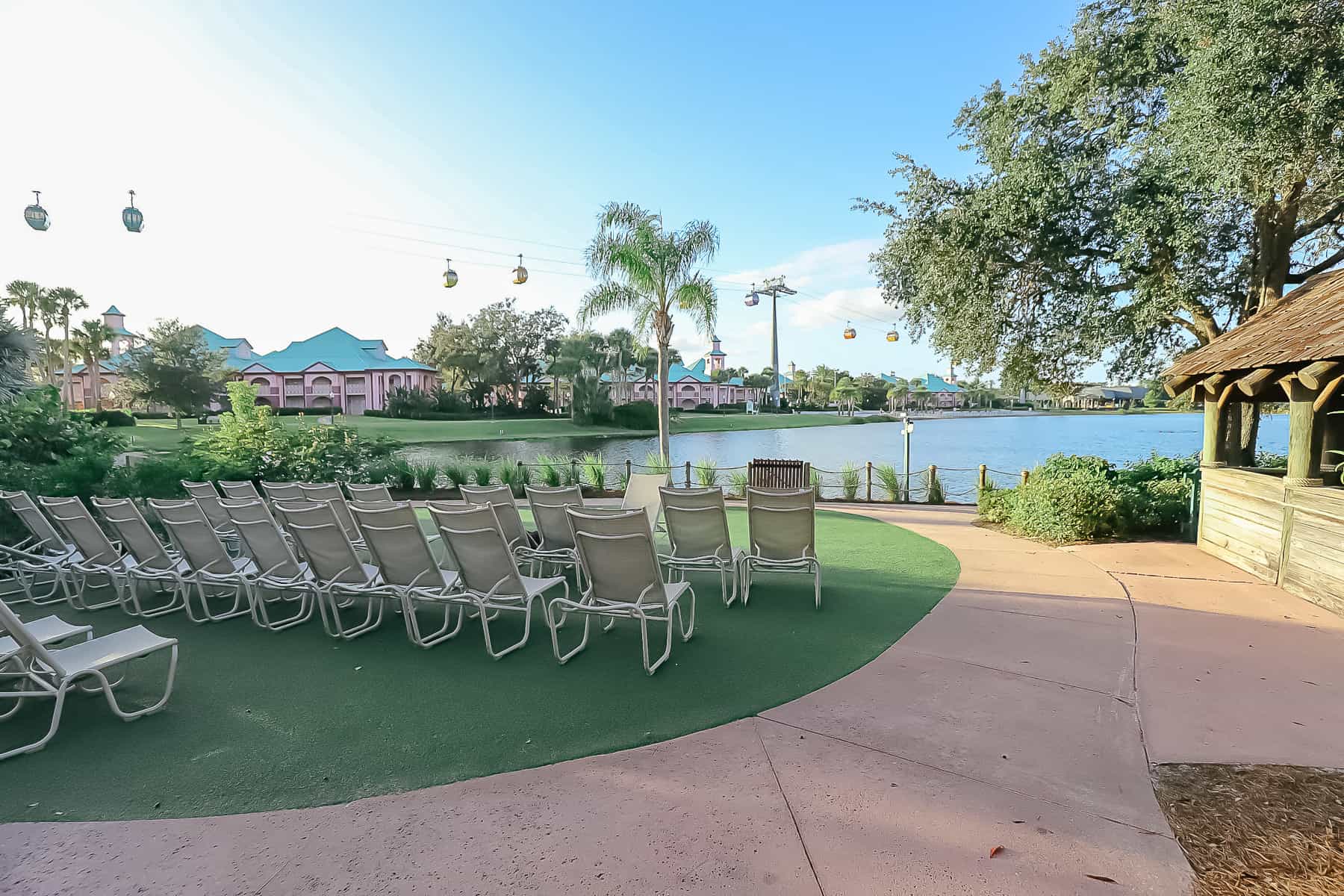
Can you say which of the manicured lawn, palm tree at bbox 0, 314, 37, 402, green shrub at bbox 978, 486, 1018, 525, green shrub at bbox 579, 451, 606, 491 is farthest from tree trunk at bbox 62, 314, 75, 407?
green shrub at bbox 978, 486, 1018, 525

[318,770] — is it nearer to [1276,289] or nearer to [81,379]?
[1276,289]

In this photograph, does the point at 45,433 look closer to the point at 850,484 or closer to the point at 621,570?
the point at 621,570

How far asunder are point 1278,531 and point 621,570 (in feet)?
21.5

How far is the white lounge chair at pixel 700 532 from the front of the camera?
5.60 metres

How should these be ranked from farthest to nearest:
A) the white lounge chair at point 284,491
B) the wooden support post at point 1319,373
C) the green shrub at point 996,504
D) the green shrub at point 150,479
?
Result: the green shrub at point 996,504
the green shrub at point 150,479
the white lounge chair at point 284,491
the wooden support post at point 1319,373

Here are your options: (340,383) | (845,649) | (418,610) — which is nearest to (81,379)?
(340,383)

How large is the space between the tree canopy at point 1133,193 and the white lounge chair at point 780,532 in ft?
25.7

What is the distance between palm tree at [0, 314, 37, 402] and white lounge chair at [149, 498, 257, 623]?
6.88m

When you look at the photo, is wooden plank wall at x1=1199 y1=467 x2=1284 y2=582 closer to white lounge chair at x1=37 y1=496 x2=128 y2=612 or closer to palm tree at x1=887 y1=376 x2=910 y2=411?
white lounge chair at x1=37 y1=496 x2=128 y2=612

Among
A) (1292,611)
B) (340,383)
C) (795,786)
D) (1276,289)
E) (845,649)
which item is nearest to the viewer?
(795,786)

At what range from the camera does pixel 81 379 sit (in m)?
51.5

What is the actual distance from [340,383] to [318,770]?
66112 millimetres

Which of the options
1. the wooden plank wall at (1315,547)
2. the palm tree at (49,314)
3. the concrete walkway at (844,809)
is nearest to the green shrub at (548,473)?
the concrete walkway at (844,809)

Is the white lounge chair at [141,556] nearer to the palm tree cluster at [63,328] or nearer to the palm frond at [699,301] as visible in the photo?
the palm frond at [699,301]
